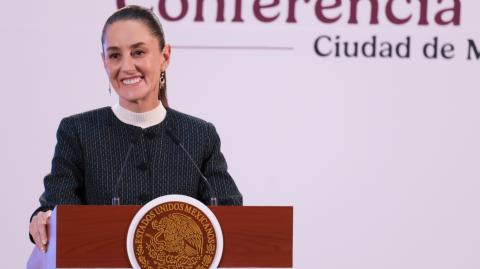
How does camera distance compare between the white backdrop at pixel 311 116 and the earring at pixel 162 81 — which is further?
the white backdrop at pixel 311 116

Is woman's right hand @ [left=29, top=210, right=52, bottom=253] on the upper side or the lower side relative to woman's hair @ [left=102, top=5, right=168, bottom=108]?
lower

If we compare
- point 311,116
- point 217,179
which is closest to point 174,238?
point 217,179

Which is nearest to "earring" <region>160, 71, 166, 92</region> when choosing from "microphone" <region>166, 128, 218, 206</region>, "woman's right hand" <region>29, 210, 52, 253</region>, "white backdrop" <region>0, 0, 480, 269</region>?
"microphone" <region>166, 128, 218, 206</region>

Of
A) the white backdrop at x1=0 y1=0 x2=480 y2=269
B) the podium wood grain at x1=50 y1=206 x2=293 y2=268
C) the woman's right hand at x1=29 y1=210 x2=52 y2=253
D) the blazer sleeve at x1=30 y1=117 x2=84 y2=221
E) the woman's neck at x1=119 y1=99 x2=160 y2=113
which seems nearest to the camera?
the podium wood grain at x1=50 y1=206 x2=293 y2=268

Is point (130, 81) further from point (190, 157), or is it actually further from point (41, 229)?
point (41, 229)

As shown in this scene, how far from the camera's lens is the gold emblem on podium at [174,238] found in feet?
7.63

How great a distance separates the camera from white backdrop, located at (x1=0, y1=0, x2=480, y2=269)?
4.21 m

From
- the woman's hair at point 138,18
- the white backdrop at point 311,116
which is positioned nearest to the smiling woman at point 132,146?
the woman's hair at point 138,18

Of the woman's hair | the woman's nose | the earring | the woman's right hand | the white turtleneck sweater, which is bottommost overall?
the woman's right hand

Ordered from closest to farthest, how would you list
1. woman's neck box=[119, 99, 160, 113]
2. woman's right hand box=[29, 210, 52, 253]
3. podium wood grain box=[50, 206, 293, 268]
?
podium wood grain box=[50, 206, 293, 268] → woman's right hand box=[29, 210, 52, 253] → woman's neck box=[119, 99, 160, 113]

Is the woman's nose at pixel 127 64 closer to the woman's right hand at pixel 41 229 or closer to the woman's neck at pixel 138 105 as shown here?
the woman's neck at pixel 138 105

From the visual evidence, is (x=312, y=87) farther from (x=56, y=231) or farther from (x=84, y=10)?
(x=56, y=231)

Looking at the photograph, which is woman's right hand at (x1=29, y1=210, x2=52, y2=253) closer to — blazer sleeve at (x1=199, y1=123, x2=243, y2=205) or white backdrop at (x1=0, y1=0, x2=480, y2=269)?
blazer sleeve at (x1=199, y1=123, x2=243, y2=205)

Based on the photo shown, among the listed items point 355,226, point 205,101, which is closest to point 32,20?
point 205,101
